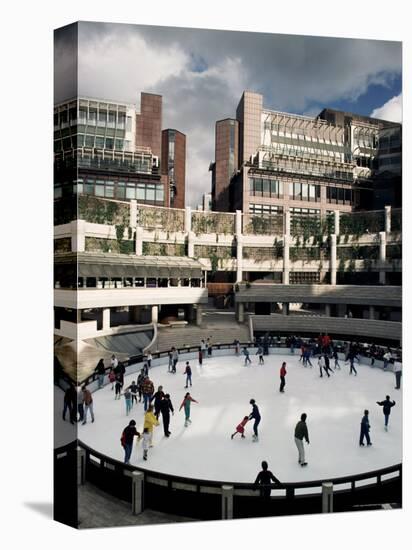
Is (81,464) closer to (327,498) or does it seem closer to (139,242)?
(327,498)

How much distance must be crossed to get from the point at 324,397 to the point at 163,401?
6.91 meters

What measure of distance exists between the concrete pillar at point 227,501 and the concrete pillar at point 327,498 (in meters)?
2.77

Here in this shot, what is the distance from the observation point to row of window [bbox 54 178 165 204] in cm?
1191

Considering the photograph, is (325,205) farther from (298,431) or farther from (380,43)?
(298,431)

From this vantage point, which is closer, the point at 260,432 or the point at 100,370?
the point at 260,432

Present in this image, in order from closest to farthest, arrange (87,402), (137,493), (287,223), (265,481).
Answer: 1. (137,493)
2. (265,481)
3. (87,402)
4. (287,223)

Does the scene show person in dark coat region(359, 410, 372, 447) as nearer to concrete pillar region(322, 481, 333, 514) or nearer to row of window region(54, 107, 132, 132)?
concrete pillar region(322, 481, 333, 514)

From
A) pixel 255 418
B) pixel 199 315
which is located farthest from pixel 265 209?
pixel 255 418

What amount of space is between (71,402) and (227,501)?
17.9 ft

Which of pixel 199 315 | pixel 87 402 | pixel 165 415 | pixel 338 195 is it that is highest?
pixel 338 195

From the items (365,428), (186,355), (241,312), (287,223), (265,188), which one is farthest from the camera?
(186,355)

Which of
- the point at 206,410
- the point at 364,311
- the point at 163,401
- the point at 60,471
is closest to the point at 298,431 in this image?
Result: the point at 206,410

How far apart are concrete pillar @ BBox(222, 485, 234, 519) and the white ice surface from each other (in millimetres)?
833

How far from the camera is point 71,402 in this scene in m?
11.5
